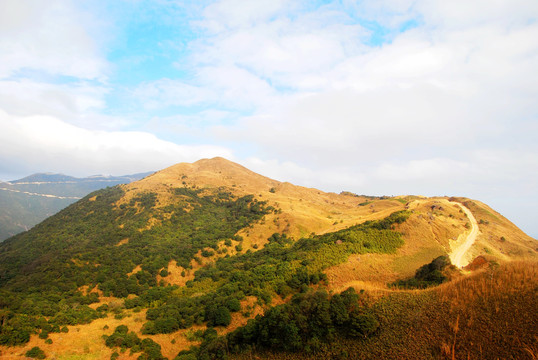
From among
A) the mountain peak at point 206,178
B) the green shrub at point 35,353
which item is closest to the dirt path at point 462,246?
the green shrub at point 35,353

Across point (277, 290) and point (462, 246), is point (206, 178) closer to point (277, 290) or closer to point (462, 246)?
point (277, 290)

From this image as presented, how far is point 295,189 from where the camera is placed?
12725 cm

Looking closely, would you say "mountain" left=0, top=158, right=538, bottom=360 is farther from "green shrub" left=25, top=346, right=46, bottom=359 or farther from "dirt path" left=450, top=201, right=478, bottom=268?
"green shrub" left=25, top=346, right=46, bottom=359

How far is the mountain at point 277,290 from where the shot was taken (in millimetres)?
15547

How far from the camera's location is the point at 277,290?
105ft

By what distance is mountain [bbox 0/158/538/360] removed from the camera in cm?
1555

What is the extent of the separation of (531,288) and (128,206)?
104115 millimetres

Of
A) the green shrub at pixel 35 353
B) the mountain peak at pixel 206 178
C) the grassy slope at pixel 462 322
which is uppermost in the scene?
the mountain peak at pixel 206 178

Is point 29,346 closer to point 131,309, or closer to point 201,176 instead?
point 131,309

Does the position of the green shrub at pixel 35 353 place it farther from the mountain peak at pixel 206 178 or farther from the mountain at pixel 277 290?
the mountain peak at pixel 206 178

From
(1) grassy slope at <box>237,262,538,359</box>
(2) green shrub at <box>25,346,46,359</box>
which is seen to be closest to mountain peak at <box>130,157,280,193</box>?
(2) green shrub at <box>25,346,46,359</box>

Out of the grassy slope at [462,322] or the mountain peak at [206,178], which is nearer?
the grassy slope at [462,322]

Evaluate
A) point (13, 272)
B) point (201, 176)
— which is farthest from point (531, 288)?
point (201, 176)

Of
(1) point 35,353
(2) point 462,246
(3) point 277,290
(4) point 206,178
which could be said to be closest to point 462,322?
(3) point 277,290
